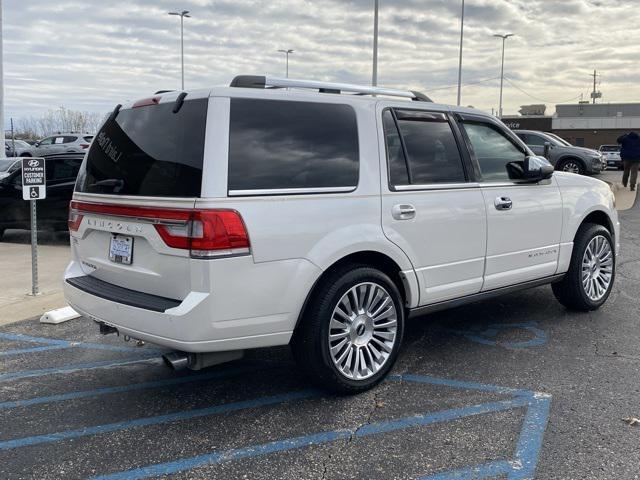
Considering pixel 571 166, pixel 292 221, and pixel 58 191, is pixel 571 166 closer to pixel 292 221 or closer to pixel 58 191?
pixel 58 191

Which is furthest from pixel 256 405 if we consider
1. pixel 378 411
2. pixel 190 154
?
pixel 190 154

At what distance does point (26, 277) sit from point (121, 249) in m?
4.64

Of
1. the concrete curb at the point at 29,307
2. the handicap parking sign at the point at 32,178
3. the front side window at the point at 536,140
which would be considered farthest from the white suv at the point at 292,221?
the front side window at the point at 536,140

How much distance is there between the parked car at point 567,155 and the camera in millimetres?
18281

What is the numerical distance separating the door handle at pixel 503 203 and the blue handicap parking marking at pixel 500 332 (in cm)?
110

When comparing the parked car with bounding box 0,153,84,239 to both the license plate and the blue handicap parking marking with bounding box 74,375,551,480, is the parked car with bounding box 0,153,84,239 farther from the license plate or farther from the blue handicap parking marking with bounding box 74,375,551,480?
the blue handicap parking marking with bounding box 74,375,551,480

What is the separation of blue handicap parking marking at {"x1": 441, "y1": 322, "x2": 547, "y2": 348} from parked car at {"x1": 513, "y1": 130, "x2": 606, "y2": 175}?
1383 centimetres

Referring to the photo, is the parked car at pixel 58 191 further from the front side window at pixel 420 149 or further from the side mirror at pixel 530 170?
the side mirror at pixel 530 170

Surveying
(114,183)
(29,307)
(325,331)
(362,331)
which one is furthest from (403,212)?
(29,307)

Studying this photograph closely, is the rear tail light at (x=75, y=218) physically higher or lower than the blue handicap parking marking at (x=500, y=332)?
higher

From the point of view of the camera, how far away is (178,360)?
343cm

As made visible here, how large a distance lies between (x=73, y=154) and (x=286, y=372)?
742cm

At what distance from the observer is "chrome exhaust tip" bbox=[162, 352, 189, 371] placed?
3414 millimetres

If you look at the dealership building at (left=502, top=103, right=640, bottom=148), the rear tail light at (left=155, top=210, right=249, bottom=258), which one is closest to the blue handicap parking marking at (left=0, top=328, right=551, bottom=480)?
the rear tail light at (left=155, top=210, right=249, bottom=258)
